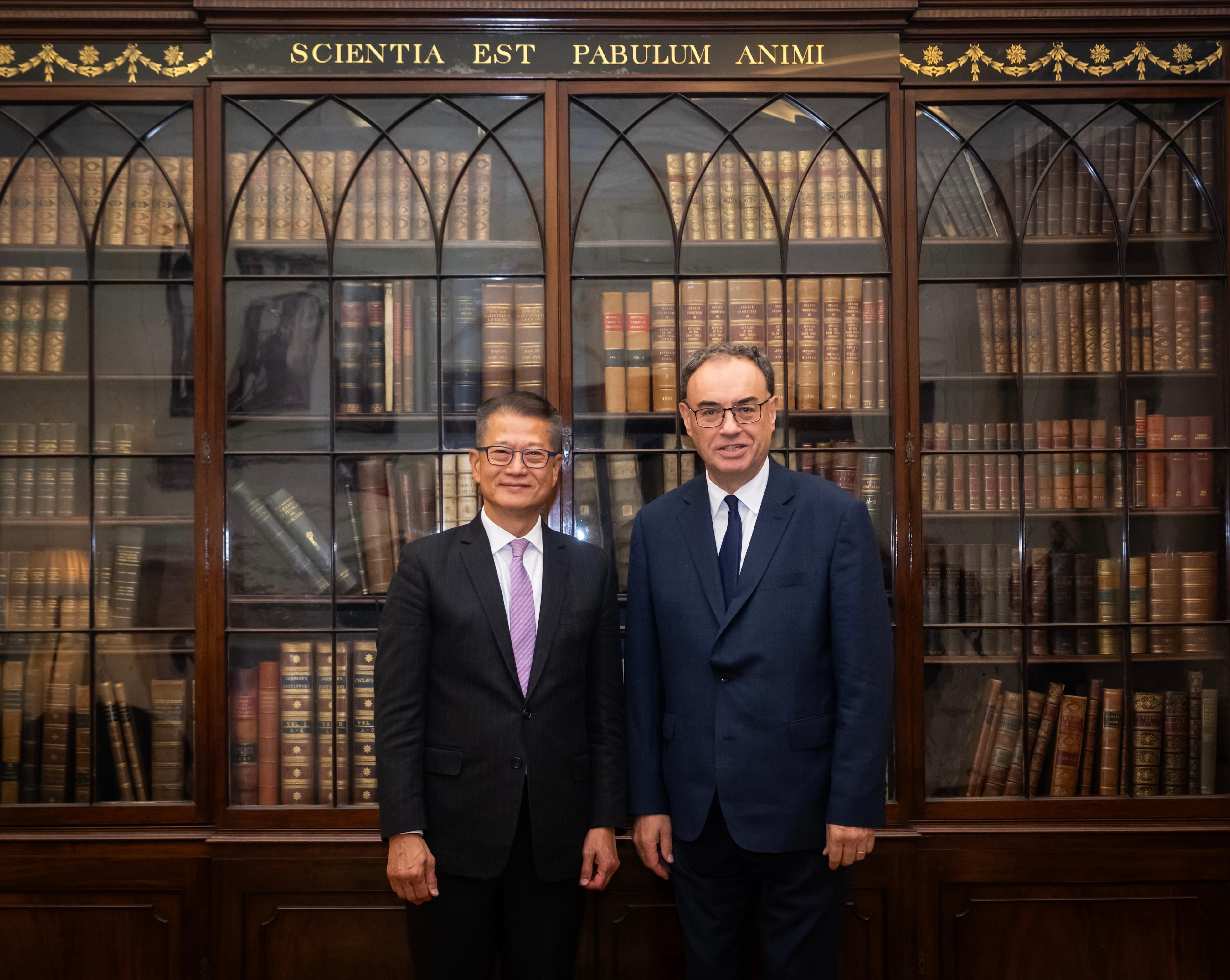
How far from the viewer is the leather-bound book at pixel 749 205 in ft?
8.16

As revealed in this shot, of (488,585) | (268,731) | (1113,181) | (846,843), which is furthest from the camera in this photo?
(1113,181)

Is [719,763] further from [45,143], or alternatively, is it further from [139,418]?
[45,143]

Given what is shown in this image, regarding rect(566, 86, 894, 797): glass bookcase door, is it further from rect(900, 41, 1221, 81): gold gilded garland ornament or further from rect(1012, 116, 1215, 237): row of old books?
rect(1012, 116, 1215, 237): row of old books

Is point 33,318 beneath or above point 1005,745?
above

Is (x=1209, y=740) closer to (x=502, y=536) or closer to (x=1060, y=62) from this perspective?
(x=1060, y=62)

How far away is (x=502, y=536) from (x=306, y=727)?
1005 mm

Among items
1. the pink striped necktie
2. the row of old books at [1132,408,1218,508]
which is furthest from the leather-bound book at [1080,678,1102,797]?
the pink striped necktie

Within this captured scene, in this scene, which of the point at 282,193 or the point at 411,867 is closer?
the point at 411,867

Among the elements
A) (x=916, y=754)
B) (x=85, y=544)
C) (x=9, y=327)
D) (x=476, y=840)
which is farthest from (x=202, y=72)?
(x=916, y=754)

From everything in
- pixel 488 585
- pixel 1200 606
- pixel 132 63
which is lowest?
pixel 1200 606

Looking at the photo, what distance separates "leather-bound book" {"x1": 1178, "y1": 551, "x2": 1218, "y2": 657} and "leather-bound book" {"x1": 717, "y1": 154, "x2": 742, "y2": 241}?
1.68m

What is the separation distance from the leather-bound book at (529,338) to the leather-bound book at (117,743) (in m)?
1.31

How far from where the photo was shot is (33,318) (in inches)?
97.9

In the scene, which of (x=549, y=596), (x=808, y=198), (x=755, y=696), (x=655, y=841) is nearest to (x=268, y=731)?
(x=549, y=596)
